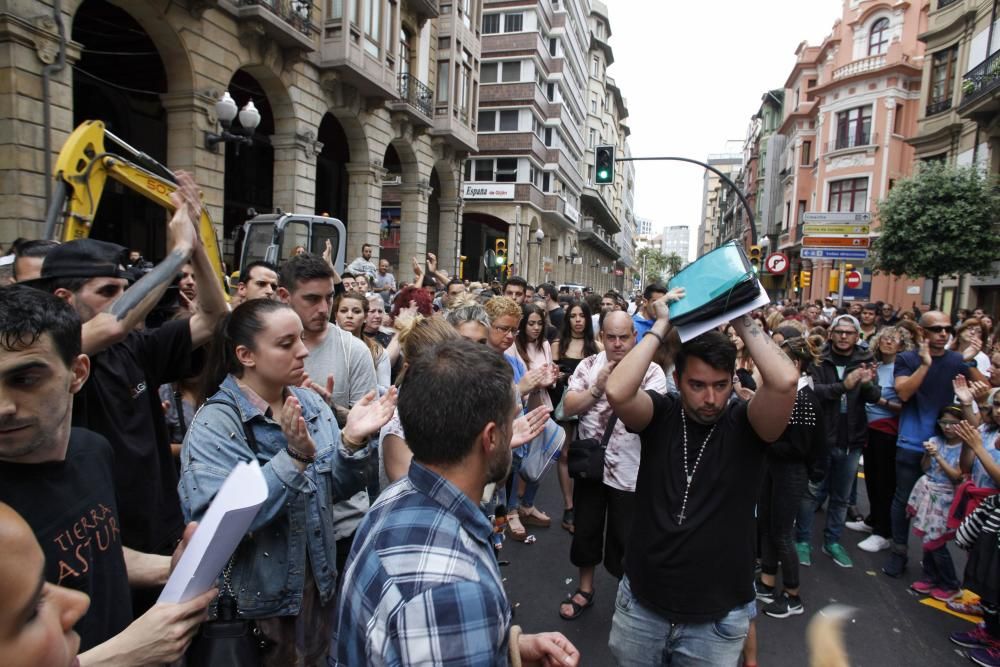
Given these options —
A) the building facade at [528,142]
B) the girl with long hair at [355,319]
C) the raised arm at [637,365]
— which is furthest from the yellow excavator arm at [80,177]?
the building facade at [528,142]

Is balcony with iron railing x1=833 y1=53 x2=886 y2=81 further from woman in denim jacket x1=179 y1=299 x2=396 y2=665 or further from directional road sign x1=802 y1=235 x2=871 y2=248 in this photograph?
woman in denim jacket x1=179 y1=299 x2=396 y2=665

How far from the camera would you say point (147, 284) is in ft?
8.27

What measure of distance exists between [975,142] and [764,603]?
78.2 ft

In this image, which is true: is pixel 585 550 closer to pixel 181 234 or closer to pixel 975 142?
pixel 181 234

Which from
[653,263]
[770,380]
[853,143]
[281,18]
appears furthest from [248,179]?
[653,263]

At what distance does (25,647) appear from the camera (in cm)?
86

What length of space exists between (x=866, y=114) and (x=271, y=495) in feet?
131

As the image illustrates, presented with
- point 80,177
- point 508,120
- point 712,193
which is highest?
point 712,193

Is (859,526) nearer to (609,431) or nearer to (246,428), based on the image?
(609,431)

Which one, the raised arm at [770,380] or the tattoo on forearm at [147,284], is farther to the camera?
the tattoo on forearm at [147,284]

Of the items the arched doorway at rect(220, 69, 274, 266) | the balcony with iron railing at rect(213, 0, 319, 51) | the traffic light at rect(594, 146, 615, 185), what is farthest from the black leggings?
the arched doorway at rect(220, 69, 274, 266)

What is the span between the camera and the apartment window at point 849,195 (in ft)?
108

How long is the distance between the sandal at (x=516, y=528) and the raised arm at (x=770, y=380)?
11.3 ft

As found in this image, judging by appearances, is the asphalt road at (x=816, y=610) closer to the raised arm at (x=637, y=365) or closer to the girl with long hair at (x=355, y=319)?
the girl with long hair at (x=355, y=319)
